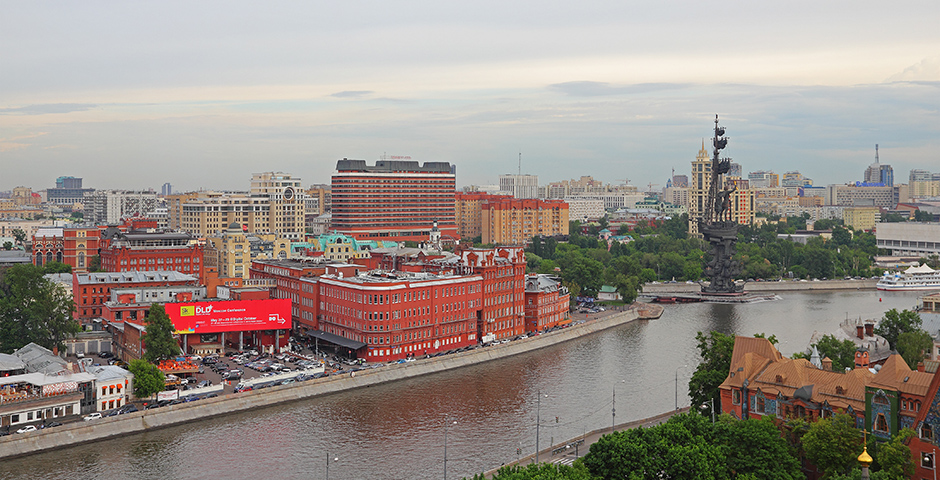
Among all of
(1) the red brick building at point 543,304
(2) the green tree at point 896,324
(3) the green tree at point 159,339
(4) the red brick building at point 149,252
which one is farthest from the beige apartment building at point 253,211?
(2) the green tree at point 896,324

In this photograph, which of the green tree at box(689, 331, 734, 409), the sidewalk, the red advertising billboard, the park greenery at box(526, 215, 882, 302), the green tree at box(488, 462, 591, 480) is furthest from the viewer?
the park greenery at box(526, 215, 882, 302)

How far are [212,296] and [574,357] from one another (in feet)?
82.5

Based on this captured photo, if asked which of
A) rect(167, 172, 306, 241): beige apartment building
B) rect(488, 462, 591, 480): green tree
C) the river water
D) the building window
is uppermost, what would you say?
rect(167, 172, 306, 241): beige apartment building

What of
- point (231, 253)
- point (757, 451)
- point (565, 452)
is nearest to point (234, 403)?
point (565, 452)

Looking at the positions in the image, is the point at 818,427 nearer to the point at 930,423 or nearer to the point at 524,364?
the point at 930,423

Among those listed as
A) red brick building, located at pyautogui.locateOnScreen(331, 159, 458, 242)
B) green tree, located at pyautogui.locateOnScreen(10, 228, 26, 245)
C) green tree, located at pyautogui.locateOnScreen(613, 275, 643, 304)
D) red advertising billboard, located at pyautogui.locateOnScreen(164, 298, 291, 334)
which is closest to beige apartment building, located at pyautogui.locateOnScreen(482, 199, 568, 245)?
red brick building, located at pyautogui.locateOnScreen(331, 159, 458, 242)

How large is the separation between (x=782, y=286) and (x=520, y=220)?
179 ft

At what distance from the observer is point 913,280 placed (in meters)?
99.7

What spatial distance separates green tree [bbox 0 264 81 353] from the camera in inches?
2124

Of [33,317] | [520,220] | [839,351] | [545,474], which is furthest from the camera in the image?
[520,220]

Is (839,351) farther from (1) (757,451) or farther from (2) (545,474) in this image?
(2) (545,474)

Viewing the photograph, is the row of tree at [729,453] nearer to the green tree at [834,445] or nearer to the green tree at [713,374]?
the green tree at [834,445]

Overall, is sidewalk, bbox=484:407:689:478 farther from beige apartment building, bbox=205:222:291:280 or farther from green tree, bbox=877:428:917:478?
beige apartment building, bbox=205:222:291:280

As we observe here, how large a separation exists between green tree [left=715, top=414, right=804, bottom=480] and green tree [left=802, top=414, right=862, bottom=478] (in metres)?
0.75
